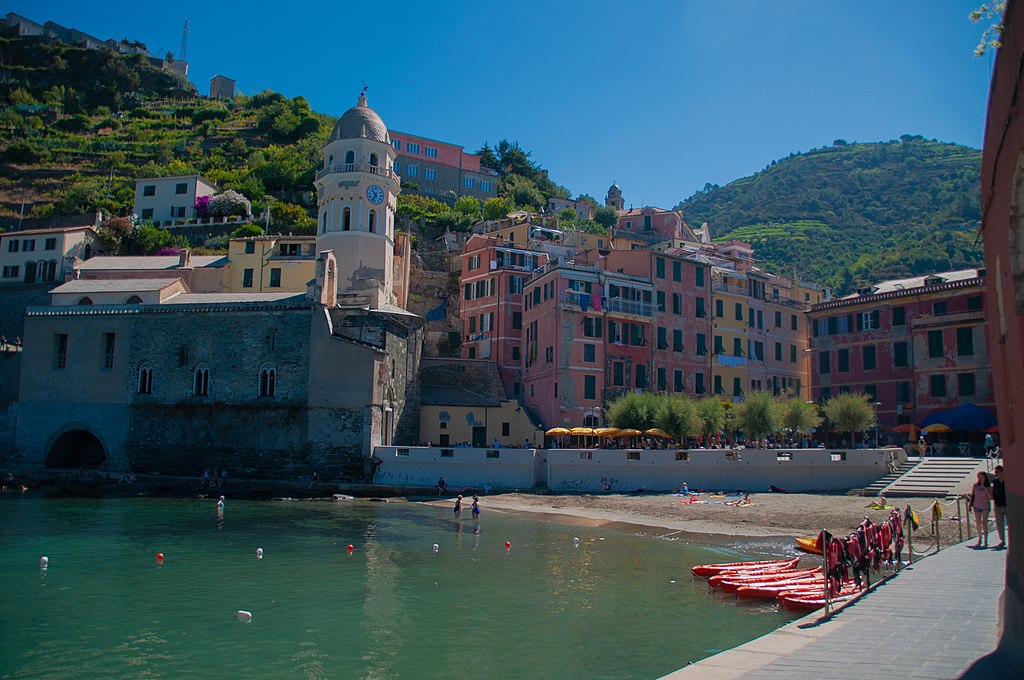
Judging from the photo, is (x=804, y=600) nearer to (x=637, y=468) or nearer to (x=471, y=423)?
(x=637, y=468)

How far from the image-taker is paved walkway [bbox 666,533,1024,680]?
930cm

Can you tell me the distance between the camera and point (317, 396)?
41688mm

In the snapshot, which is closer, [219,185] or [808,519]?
[808,519]

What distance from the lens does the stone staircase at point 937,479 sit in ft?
102

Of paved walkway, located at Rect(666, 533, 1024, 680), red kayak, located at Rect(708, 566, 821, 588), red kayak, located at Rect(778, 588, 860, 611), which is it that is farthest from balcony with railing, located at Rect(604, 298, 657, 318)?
paved walkway, located at Rect(666, 533, 1024, 680)

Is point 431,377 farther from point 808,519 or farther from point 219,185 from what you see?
point 219,185

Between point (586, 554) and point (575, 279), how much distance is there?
23427mm

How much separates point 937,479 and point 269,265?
141ft

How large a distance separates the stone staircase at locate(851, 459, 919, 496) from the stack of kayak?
1443 centimetres

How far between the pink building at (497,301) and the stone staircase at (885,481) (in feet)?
79.3

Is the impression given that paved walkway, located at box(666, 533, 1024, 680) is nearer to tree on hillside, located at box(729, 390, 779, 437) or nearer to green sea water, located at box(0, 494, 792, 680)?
green sea water, located at box(0, 494, 792, 680)

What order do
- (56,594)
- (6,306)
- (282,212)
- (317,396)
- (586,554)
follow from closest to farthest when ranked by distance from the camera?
(56,594)
(586,554)
(317,396)
(6,306)
(282,212)

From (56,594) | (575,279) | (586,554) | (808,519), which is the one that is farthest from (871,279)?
(56,594)

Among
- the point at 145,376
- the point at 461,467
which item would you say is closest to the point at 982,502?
the point at 461,467
